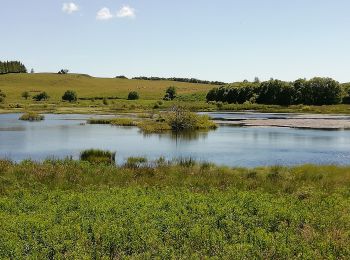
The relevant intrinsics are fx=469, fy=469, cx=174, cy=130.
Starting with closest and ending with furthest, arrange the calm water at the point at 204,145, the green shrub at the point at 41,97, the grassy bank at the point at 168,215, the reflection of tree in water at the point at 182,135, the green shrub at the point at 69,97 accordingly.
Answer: the grassy bank at the point at 168,215, the calm water at the point at 204,145, the reflection of tree in water at the point at 182,135, the green shrub at the point at 69,97, the green shrub at the point at 41,97

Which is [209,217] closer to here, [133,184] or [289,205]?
[289,205]

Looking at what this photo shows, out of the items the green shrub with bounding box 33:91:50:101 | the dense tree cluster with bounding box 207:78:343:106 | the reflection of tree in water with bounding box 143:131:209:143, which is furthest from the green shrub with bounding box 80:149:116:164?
the green shrub with bounding box 33:91:50:101

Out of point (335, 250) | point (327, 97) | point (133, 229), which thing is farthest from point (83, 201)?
point (327, 97)

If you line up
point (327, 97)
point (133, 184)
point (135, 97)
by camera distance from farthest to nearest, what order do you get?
point (135, 97) → point (327, 97) → point (133, 184)

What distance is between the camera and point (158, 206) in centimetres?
1778

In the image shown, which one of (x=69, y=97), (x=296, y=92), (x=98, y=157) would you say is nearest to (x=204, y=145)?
(x=98, y=157)

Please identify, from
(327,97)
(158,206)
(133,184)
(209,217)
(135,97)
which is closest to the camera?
(209,217)

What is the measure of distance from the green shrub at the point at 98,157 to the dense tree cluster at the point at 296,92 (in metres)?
106

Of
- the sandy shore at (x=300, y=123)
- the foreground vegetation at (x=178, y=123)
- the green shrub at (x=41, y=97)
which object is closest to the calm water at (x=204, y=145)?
the foreground vegetation at (x=178, y=123)

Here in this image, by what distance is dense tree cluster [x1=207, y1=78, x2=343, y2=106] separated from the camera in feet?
431

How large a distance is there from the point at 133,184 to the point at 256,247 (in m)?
11.0

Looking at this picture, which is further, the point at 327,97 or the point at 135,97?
the point at 135,97

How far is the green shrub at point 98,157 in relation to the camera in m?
34.5

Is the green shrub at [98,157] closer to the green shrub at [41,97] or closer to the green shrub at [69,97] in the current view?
the green shrub at [69,97]
